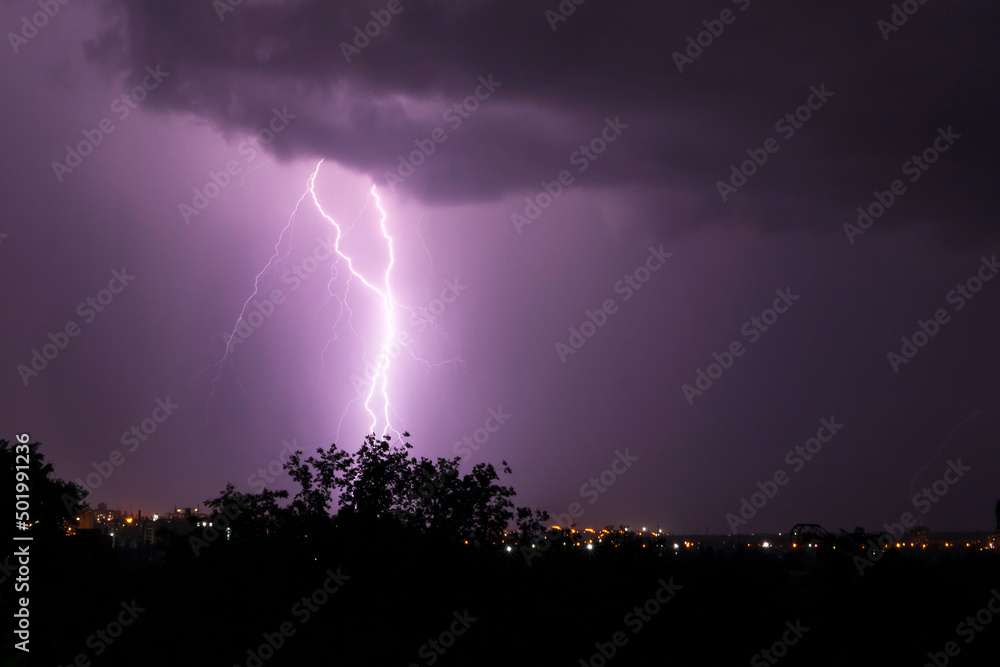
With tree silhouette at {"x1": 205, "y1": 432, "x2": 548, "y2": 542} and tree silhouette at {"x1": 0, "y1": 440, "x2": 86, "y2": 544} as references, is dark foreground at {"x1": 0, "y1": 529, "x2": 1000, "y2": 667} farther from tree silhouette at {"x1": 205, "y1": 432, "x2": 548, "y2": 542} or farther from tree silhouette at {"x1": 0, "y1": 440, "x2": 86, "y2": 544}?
tree silhouette at {"x1": 0, "y1": 440, "x2": 86, "y2": 544}

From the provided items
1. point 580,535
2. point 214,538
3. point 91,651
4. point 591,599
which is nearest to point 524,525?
point 580,535

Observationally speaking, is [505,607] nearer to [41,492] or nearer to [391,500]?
[391,500]

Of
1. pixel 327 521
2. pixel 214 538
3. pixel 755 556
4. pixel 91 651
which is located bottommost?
pixel 91 651

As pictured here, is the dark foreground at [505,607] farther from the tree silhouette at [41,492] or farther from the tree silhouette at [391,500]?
the tree silhouette at [41,492]

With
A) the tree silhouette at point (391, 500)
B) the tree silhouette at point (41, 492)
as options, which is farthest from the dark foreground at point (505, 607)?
the tree silhouette at point (41, 492)

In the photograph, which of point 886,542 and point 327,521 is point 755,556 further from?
point 327,521

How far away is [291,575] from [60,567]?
518 inches

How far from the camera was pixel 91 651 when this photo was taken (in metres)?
19.0

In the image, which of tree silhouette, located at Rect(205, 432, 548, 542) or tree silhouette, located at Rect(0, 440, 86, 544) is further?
tree silhouette, located at Rect(0, 440, 86, 544)

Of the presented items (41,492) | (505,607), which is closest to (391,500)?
(505,607)

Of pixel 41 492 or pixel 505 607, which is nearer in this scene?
pixel 505 607

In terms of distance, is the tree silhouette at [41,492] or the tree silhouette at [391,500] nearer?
the tree silhouette at [391,500]

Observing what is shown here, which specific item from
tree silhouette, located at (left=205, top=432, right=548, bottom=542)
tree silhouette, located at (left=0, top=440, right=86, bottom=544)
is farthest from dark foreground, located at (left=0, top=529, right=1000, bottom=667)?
tree silhouette, located at (left=0, top=440, right=86, bottom=544)

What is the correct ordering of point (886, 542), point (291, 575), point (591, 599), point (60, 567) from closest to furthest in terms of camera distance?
1. point (886, 542)
2. point (591, 599)
3. point (291, 575)
4. point (60, 567)
